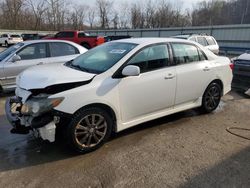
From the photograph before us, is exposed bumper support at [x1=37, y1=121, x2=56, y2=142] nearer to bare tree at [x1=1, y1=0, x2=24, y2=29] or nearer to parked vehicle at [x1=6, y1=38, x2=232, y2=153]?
parked vehicle at [x1=6, y1=38, x2=232, y2=153]

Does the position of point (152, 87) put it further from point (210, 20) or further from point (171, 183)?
point (210, 20)

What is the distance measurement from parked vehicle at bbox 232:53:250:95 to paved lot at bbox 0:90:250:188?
345cm

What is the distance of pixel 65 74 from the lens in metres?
3.71

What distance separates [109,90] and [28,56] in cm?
423

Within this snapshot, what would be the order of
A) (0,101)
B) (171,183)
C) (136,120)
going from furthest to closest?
1. (0,101)
2. (136,120)
3. (171,183)

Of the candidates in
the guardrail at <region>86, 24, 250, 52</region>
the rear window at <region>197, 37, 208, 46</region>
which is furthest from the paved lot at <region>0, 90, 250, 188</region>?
the guardrail at <region>86, 24, 250, 52</region>

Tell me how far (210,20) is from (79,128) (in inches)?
2505

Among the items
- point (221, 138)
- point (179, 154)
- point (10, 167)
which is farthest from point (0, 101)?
point (221, 138)

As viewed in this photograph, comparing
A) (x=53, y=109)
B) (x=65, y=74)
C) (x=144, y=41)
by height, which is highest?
(x=144, y=41)

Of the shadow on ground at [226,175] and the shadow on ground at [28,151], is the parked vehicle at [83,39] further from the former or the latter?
the shadow on ground at [226,175]

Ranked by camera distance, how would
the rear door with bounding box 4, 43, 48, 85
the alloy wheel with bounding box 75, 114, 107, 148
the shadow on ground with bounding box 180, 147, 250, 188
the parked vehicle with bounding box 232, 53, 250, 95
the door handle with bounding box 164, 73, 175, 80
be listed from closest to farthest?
the shadow on ground with bounding box 180, 147, 250, 188 → the alloy wheel with bounding box 75, 114, 107, 148 → the door handle with bounding box 164, 73, 175, 80 → the rear door with bounding box 4, 43, 48, 85 → the parked vehicle with bounding box 232, 53, 250, 95

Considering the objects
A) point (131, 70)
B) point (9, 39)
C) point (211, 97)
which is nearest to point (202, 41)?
point (211, 97)

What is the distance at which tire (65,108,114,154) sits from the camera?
344cm

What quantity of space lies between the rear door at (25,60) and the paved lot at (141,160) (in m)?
2.23
